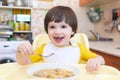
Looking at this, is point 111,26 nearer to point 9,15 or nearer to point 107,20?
point 107,20

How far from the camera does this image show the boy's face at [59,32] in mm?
1054

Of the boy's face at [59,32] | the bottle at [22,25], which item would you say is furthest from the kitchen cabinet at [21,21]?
the boy's face at [59,32]

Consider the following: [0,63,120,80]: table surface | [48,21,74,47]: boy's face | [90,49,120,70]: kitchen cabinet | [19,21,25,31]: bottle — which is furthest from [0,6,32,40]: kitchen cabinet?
[0,63,120,80]: table surface

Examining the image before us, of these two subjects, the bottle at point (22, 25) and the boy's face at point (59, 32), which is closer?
the boy's face at point (59, 32)

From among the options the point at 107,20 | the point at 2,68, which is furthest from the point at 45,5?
the point at 2,68

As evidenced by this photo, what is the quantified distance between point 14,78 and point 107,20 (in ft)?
7.22

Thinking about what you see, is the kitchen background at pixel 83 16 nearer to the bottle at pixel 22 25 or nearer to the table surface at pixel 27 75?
the bottle at pixel 22 25

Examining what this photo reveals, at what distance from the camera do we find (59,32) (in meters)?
1.05

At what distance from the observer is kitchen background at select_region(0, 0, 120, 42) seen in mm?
2629

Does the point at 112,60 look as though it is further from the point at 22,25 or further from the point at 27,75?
the point at 22,25

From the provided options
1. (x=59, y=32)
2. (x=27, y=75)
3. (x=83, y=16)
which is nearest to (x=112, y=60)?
(x=59, y=32)

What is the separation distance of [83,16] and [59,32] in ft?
7.21

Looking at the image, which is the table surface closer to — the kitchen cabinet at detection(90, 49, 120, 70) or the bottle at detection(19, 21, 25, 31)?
the kitchen cabinet at detection(90, 49, 120, 70)

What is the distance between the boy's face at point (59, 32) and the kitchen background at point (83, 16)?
1552 mm
